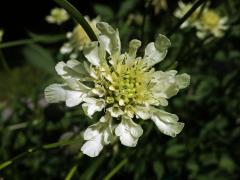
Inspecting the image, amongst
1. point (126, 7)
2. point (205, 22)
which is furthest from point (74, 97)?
point (205, 22)

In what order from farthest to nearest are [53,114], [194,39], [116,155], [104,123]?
[194,39] < [53,114] < [116,155] < [104,123]

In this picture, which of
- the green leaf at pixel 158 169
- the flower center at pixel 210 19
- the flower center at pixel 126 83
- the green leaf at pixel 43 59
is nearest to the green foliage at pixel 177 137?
the green leaf at pixel 158 169

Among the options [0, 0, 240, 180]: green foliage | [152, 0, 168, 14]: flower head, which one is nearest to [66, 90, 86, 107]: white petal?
[0, 0, 240, 180]: green foliage

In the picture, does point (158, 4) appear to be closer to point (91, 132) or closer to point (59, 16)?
point (59, 16)

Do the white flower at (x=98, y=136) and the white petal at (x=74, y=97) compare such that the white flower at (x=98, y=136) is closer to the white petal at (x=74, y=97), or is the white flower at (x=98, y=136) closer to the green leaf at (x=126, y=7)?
the white petal at (x=74, y=97)

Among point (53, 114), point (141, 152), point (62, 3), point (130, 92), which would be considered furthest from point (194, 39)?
point (62, 3)

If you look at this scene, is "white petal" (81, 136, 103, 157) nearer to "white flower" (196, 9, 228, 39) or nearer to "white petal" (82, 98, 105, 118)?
"white petal" (82, 98, 105, 118)

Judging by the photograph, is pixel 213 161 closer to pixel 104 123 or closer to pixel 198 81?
pixel 198 81
